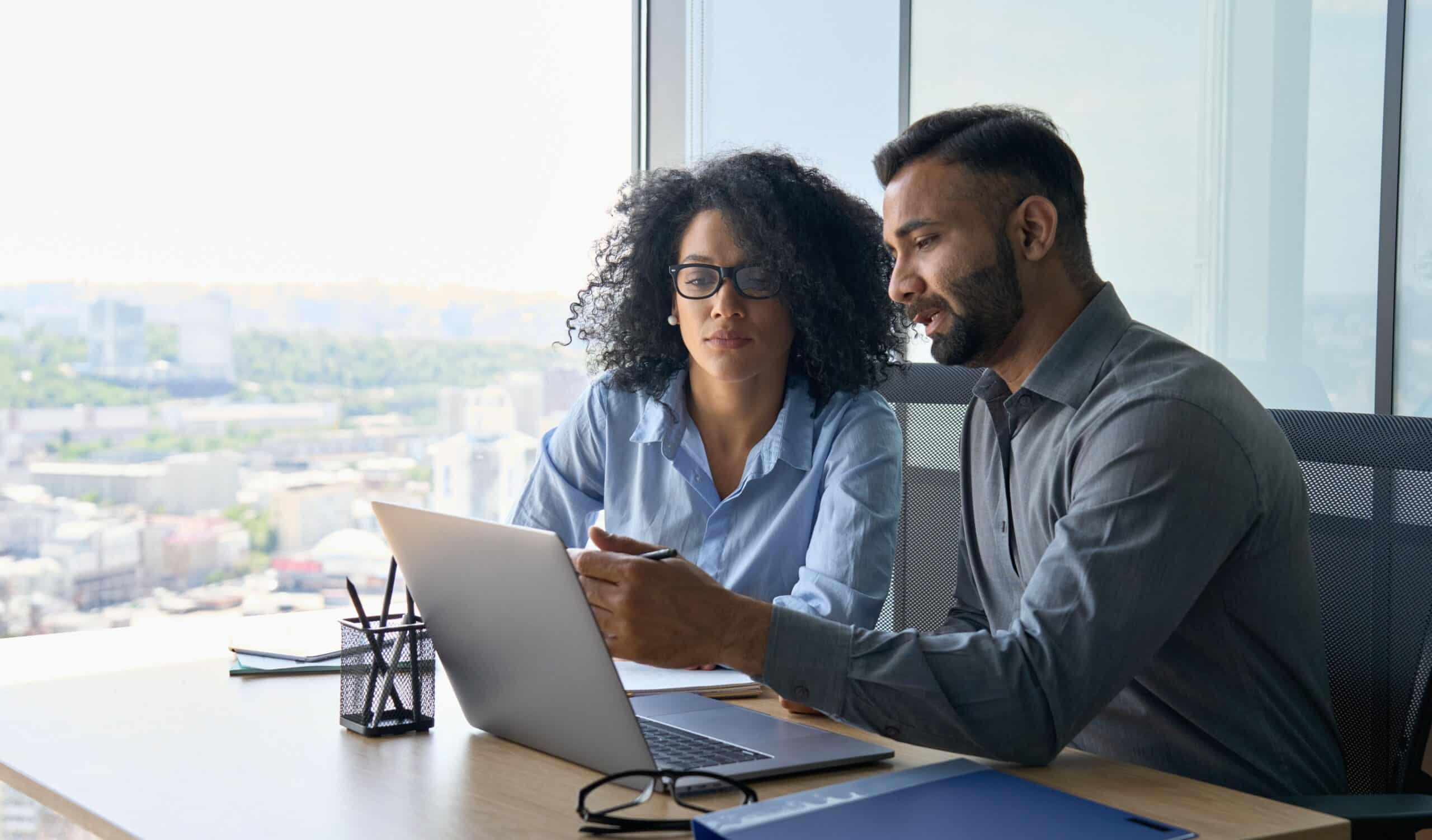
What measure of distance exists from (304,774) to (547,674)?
0.73 ft

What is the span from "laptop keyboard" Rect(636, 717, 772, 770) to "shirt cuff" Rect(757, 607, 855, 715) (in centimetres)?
7

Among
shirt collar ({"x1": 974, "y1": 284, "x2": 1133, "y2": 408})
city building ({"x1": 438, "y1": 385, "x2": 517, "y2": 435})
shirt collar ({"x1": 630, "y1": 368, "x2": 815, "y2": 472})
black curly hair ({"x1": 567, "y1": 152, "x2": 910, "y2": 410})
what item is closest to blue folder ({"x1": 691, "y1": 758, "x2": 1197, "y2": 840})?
shirt collar ({"x1": 974, "y1": 284, "x2": 1133, "y2": 408})

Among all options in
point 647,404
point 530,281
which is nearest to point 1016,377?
point 647,404

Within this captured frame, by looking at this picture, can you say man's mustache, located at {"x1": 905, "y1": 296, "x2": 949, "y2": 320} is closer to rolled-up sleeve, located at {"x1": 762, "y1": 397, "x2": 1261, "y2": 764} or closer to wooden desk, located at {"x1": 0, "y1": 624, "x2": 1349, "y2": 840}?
rolled-up sleeve, located at {"x1": 762, "y1": 397, "x2": 1261, "y2": 764}

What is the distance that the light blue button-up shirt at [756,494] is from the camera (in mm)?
1737

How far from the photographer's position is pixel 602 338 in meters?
2.34

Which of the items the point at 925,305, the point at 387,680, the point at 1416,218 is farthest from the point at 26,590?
the point at 1416,218

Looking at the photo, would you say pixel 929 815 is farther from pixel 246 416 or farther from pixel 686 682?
pixel 246 416

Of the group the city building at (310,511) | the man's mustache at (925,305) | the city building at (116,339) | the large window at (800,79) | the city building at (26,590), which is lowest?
the city building at (26,590)

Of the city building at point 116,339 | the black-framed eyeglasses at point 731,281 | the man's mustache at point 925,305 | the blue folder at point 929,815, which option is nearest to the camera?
the blue folder at point 929,815

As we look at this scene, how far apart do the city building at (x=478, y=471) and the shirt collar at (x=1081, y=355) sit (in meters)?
2.09

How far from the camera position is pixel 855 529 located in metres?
1.73

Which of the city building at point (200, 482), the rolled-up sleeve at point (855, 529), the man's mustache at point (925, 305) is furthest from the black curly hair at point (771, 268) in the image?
the city building at point (200, 482)

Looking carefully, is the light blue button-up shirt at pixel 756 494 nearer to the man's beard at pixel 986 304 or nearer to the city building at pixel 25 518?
the man's beard at pixel 986 304
